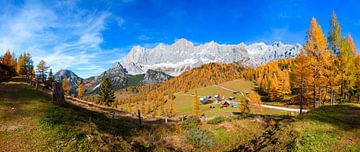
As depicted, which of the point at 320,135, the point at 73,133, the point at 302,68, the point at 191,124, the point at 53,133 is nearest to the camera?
the point at 320,135

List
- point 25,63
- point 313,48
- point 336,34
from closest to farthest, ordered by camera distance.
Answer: point 313,48, point 336,34, point 25,63

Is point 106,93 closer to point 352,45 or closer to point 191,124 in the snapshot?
point 191,124

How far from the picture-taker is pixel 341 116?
22375mm

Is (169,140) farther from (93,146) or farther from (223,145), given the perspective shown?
(93,146)

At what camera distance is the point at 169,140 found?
2656cm

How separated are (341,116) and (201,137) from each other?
1528 centimetres

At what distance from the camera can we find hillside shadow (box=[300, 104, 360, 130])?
774 inches

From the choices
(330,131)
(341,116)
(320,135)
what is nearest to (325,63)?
(341,116)

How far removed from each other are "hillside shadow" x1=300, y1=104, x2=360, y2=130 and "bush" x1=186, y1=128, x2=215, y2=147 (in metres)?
10.9

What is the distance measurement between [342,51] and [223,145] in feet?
104

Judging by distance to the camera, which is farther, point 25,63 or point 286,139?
point 25,63

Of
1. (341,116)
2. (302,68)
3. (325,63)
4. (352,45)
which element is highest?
(352,45)

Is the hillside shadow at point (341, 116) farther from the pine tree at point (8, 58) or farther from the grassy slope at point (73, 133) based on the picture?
the pine tree at point (8, 58)

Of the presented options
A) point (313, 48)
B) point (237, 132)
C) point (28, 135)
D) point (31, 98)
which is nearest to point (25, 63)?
point (31, 98)
